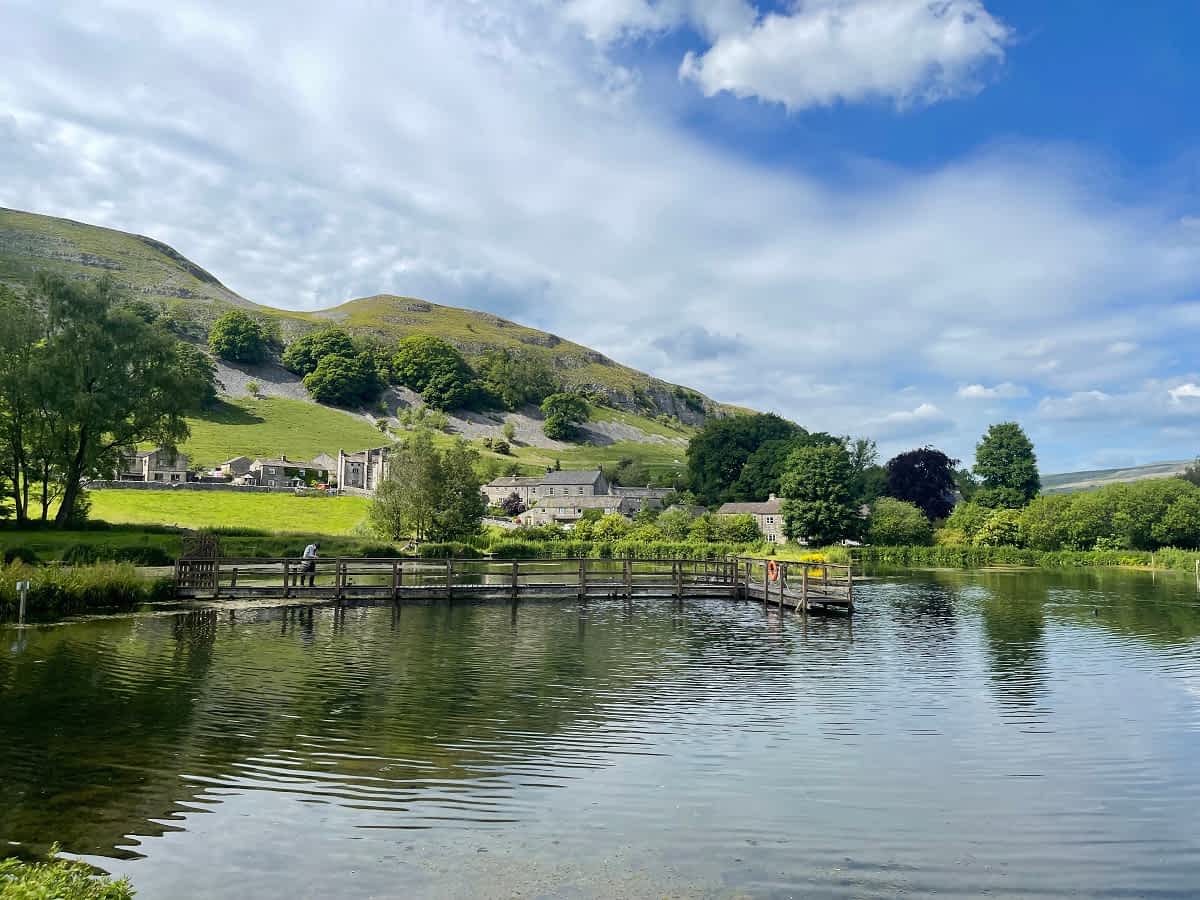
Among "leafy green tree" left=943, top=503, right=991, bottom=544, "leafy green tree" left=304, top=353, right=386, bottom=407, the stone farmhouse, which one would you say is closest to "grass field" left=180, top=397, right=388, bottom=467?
"leafy green tree" left=304, top=353, right=386, bottom=407

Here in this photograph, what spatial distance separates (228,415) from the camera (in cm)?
14575

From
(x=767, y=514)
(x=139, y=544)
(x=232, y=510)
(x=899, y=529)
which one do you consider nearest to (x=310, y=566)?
(x=139, y=544)

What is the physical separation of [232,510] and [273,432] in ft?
234

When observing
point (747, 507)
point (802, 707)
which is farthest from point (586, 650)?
point (747, 507)

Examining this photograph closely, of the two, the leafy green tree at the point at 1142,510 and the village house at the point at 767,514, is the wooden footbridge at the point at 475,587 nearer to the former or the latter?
the leafy green tree at the point at 1142,510

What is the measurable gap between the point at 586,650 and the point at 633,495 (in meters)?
113

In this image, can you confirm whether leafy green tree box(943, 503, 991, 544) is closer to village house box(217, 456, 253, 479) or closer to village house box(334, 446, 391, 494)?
village house box(334, 446, 391, 494)

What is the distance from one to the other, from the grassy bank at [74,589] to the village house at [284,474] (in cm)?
7697

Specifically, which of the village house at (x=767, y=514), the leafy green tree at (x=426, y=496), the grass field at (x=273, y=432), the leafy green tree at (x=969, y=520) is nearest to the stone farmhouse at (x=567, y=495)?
the village house at (x=767, y=514)

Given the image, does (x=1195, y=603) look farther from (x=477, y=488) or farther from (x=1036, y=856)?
(x=477, y=488)

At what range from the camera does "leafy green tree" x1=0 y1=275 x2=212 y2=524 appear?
46.9 metres

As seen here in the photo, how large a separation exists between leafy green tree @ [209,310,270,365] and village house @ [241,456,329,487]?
71415mm

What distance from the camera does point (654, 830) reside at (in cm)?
930

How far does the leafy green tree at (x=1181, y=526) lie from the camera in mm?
76500
